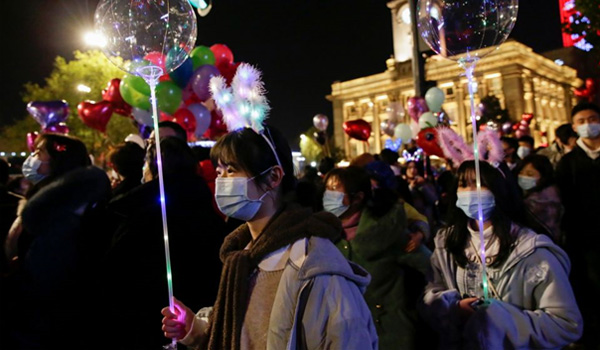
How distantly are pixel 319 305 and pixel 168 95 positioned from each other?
649cm

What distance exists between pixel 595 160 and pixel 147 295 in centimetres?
→ 411

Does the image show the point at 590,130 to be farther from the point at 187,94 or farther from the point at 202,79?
the point at 187,94

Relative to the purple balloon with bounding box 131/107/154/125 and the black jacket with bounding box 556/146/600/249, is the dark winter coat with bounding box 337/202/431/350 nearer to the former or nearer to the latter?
the black jacket with bounding box 556/146/600/249

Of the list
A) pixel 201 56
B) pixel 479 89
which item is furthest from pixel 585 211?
pixel 479 89

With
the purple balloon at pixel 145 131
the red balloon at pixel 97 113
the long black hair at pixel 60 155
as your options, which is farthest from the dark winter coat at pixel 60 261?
the red balloon at pixel 97 113

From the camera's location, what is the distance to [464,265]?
107 inches

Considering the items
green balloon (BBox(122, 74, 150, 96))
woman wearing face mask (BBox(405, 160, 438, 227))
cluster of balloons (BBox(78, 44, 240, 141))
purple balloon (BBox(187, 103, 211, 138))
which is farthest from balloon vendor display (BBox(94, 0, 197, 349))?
purple balloon (BBox(187, 103, 211, 138))

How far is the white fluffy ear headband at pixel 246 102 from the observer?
2039mm

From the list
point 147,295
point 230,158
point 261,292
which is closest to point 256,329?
point 261,292

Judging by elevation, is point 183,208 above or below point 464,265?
above

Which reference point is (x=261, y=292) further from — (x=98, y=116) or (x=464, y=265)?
(x=98, y=116)

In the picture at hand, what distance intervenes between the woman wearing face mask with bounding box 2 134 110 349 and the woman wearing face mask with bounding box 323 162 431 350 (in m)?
1.73

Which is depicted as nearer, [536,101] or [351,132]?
[351,132]

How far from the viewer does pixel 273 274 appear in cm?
176
